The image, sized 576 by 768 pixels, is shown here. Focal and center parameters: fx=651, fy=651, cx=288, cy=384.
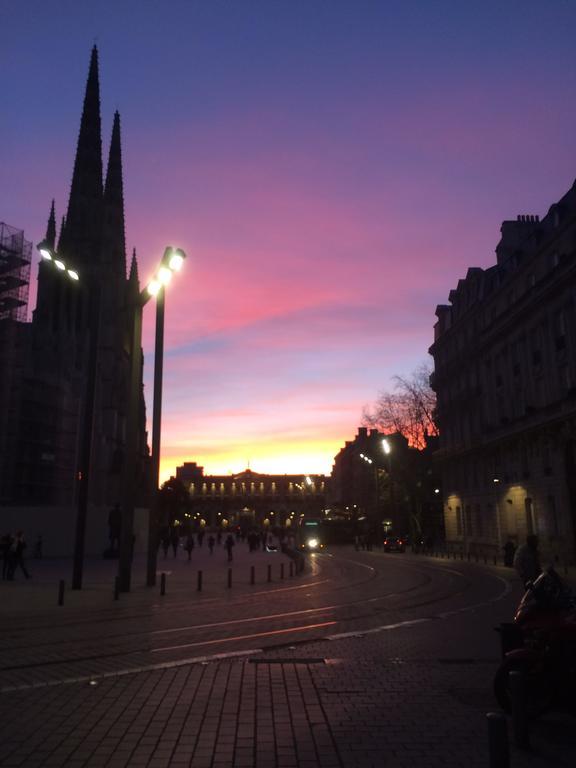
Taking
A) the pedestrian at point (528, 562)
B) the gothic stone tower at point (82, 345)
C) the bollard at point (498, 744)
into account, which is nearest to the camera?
the bollard at point (498, 744)

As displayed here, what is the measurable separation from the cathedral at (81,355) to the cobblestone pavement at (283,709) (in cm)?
1182

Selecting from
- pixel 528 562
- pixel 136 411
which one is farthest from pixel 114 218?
pixel 528 562

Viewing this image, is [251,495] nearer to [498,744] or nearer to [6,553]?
[6,553]

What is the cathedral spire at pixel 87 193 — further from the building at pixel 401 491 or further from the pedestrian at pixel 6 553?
the pedestrian at pixel 6 553

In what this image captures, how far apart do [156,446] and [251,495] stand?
164 m

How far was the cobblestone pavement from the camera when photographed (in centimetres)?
536

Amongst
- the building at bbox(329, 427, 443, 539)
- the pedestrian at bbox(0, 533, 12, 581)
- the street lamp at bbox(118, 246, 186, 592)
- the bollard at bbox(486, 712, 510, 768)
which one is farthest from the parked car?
A: the bollard at bbox(486, 712, 510, 768)

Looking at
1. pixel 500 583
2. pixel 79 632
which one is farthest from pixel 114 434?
pixel 79 632

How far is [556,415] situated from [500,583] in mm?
14042

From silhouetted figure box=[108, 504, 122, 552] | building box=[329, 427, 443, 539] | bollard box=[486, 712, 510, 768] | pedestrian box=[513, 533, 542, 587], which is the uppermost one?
building box=[329, 427, 443, 539]

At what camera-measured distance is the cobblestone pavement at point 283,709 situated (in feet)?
17.6

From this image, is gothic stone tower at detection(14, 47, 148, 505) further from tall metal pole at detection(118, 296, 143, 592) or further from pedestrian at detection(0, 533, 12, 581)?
tall metal pole at detection(118, 296, 143, 592)

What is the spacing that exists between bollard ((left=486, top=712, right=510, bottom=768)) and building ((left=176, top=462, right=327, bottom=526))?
171 metres

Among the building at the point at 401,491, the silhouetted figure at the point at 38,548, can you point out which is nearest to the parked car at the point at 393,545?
the building at the point at 401,491
